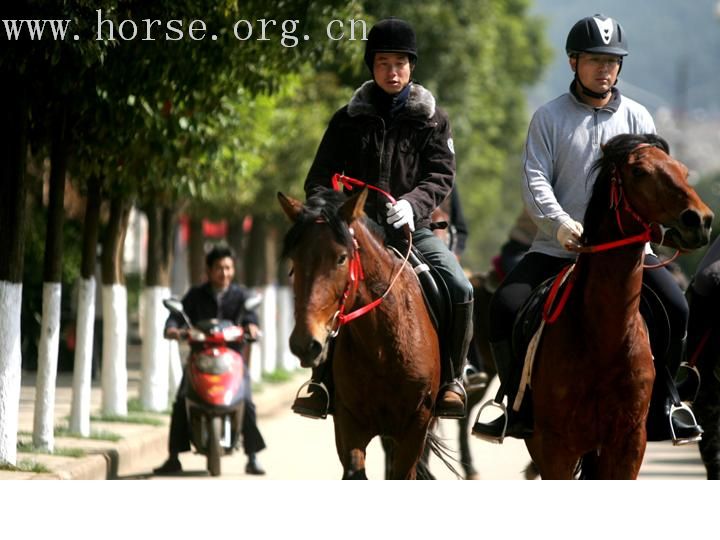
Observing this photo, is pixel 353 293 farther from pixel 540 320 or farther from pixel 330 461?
pixel 330 461

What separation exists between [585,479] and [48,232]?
6.40 metres

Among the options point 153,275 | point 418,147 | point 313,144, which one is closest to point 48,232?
point 418,147

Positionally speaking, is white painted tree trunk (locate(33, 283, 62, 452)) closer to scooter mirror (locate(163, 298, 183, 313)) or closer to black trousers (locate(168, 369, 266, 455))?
scooter mirror (locate(163, 298, 183, 313))

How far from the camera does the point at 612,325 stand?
Result: 26.4 ft

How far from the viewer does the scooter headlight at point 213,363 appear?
14500 millimetres

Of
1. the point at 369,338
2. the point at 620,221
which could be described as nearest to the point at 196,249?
the point at 369,338

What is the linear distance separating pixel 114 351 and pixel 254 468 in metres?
2.75

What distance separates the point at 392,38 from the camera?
9141mm

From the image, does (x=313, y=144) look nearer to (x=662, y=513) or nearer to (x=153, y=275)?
(x=153, y=275)

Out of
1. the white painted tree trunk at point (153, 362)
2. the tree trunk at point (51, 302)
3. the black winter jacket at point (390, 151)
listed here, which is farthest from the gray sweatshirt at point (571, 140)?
the white painted tree trunk at point (153, 362)

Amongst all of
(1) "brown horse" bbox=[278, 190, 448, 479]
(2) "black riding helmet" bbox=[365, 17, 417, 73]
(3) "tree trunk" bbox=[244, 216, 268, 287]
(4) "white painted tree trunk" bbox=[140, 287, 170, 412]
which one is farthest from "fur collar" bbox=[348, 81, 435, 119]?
(3) "tree trunk" bbox=[244, 216, 268, 287]

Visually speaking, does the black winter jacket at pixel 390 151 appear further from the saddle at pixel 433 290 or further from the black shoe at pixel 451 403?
the black shoe at pixel 451 403

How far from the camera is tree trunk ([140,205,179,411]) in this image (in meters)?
18.4

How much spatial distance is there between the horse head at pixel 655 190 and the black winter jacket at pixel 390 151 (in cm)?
136
